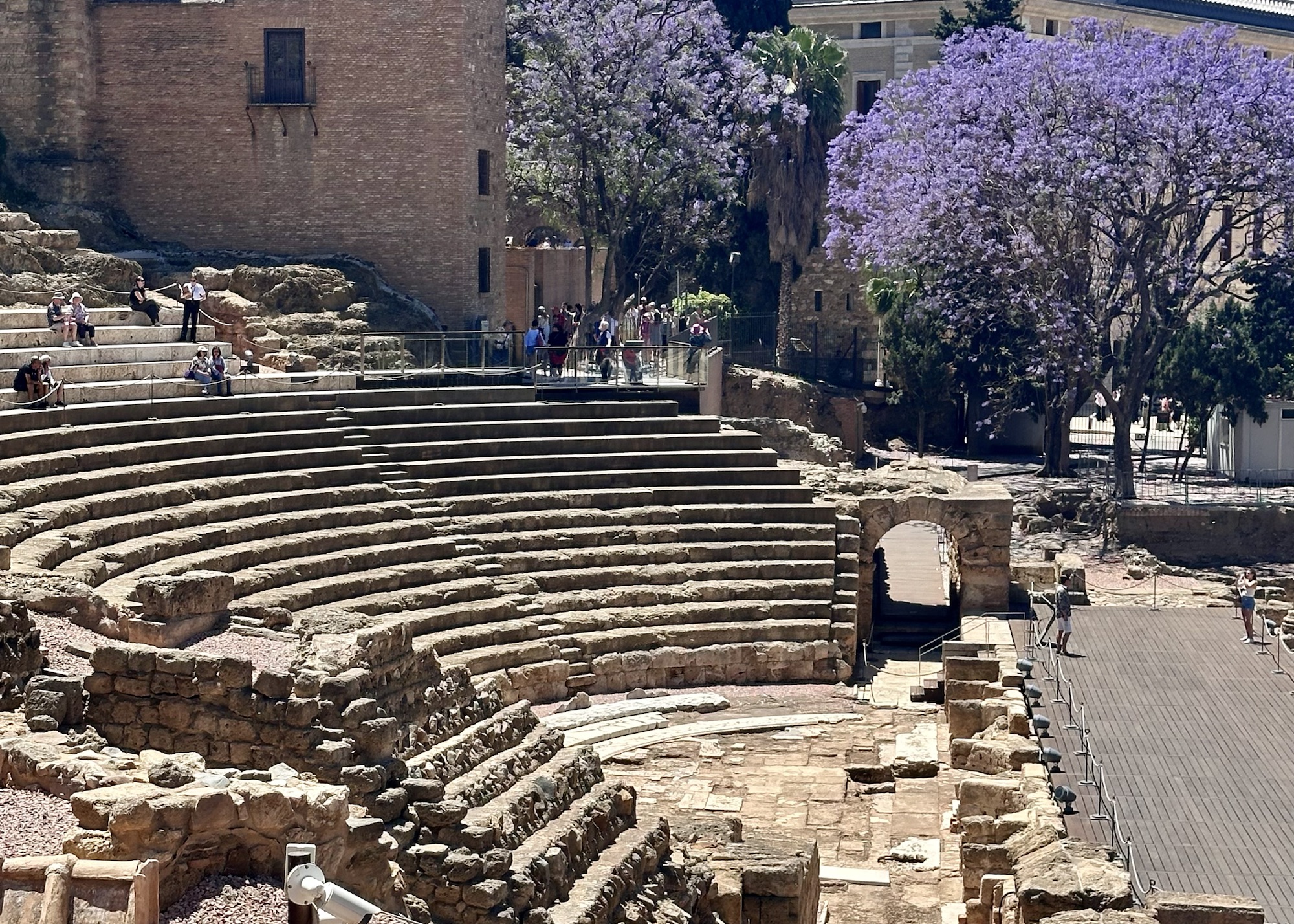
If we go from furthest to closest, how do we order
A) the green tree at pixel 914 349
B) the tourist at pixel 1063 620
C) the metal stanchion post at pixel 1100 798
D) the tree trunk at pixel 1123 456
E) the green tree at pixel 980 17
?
the green tree at pixel 980 17 → the green tree at pixel 914 349 → the tree trunk at pixel 1123 456 → the tourist at pixel 1063 620 → the metal stanchion post at pixel 1100 798

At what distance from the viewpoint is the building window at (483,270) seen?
44.1m

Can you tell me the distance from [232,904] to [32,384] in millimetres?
16857

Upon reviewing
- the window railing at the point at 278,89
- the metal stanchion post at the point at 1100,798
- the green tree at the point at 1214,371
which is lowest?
the metal stanchion post at the point at 1100,798

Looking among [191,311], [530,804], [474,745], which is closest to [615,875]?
[530,804]

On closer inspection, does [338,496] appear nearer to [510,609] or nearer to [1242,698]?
[510,609]

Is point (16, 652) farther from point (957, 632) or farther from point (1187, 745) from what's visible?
point (957, 632)

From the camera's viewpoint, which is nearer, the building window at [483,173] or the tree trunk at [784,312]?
the building window at [483,173]

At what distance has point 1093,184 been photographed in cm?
4831

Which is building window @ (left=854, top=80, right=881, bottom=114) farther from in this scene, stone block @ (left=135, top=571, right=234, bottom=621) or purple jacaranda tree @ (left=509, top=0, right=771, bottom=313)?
stone block @ (left=135, top=571, right=234, bottom=621)

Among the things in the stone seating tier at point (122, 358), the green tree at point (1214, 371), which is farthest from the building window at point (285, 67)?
the green tree at point (1214, 371)

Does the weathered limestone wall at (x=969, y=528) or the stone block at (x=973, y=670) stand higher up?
the weathered limestone wall at (x=969, y=528)

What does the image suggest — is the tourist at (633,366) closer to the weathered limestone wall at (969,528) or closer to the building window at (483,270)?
the weathered limestone wall at (969,528)

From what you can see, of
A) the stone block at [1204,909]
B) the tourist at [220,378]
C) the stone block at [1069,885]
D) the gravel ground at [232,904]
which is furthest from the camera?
the tourist at [220,378]

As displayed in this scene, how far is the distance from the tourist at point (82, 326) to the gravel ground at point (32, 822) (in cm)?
1828
